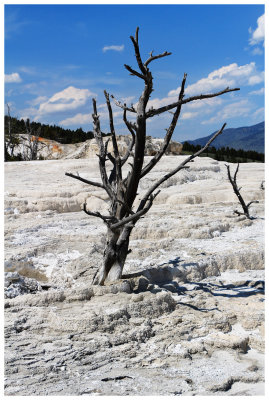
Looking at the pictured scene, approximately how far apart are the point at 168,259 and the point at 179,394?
3678mm

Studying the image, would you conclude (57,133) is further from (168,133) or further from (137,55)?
(137,55)

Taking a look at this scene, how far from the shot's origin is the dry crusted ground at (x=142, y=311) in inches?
133

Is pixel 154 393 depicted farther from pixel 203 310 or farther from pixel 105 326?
Result: pixel 203 310

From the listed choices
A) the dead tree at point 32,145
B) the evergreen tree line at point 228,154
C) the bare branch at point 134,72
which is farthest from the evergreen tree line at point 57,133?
the bare branch at point 134,72

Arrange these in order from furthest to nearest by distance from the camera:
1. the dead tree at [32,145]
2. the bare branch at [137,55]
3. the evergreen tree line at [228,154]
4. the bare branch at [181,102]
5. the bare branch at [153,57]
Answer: the evergreen tree line at [228,154] < the dead tree at [32,145] < the bare branch at [181,102] < the bare branch at [153,57] < the bare branch at [137,55]

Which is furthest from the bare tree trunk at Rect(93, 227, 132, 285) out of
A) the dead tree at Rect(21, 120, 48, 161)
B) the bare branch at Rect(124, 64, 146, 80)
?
the dead tree at Rect(21, 120, 48, 161)

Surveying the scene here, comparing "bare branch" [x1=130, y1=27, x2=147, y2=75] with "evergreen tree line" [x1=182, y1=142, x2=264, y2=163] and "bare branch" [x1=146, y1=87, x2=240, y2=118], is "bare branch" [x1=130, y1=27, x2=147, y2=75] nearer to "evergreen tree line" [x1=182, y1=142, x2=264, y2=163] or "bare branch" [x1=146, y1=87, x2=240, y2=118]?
"bare branch" [x1=146, y1=87, x2=240, y2=118]

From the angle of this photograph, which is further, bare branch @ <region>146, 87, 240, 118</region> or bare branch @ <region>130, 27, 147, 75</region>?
bare branch @ <region>146, 87, 240, 118</region>

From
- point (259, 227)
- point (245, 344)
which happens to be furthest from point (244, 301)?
point (259, 227)

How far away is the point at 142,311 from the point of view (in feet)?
14.4

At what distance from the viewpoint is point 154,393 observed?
3152 mm

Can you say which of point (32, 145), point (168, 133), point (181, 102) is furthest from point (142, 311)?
point (32, 145)

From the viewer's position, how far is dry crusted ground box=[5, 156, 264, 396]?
3.38 m

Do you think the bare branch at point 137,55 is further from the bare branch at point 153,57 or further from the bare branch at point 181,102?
the bare branch at point 181,102
